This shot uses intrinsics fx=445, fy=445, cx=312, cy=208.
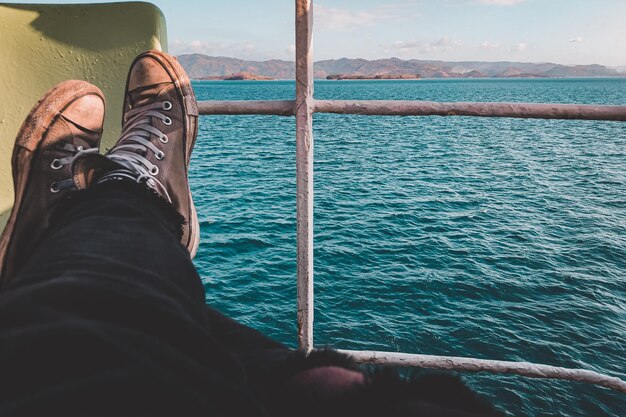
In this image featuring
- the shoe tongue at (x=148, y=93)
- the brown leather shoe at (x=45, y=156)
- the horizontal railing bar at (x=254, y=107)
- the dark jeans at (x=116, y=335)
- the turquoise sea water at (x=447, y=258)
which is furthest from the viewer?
the turquoise sea water at (x=447, y=258)

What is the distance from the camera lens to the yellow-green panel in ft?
5.75

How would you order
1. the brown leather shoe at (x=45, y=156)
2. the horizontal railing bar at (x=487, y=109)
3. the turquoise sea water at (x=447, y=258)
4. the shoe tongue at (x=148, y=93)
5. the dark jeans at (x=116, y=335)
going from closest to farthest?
the dark jeans at (x=116, y=335) → the brown leather shoe at (x=45, y=156) → the horizontal railing bar at (x=487, y=109) → the shoe tongue at (x=148, y=93) → the turquoise sea water at (x=447, y=258)

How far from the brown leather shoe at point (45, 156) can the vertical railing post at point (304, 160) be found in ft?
2.00

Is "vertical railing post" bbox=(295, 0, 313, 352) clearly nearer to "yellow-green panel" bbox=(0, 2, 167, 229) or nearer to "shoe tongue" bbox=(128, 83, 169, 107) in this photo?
"shoe tongue" bbox=(128, 83, 169, 107)

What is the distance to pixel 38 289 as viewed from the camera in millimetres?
617

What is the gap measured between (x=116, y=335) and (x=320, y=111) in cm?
93

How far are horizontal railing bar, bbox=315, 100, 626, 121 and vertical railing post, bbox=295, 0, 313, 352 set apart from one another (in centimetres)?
6

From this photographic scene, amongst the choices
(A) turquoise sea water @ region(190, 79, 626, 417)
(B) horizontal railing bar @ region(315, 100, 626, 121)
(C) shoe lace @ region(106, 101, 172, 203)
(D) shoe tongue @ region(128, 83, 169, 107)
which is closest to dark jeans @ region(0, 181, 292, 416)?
(C) shoe lace @ region(106, 101, 172, 203)

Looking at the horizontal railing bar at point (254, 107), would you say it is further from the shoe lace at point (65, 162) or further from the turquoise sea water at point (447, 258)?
the turquoise sea water at point (447, 258)

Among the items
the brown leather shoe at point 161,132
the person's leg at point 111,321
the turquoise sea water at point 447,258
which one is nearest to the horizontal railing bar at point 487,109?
the brown leather shoe at point 161,132

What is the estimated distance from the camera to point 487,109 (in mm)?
1270

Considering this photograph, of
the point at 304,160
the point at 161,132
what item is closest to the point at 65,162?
the point at 161,132

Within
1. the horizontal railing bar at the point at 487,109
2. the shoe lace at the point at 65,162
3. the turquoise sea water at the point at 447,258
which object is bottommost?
the turquoise sea water at the point at 447,258

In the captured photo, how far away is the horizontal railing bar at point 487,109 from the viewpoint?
124 cm
